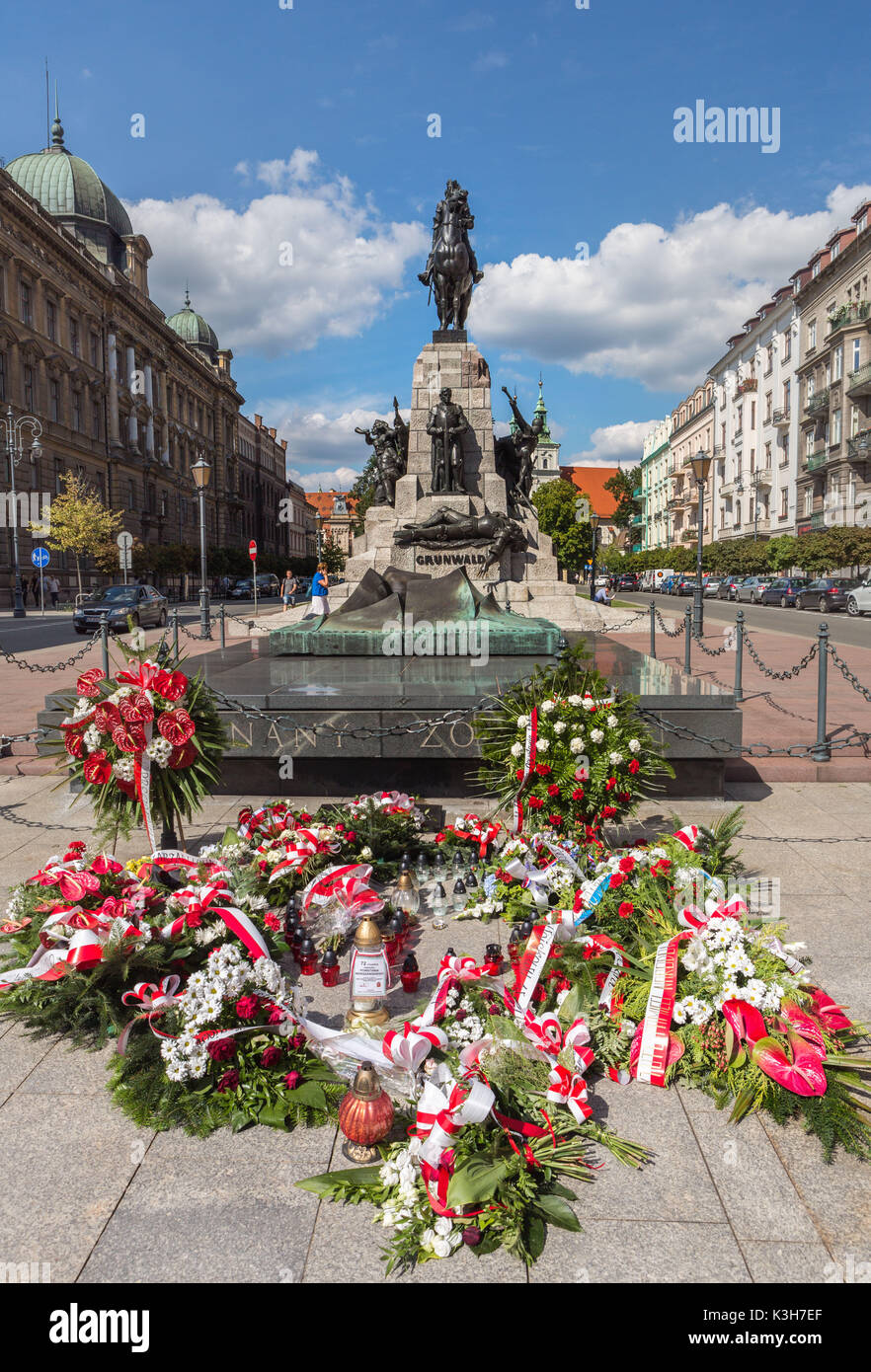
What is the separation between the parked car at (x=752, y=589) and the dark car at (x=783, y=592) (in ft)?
1.21

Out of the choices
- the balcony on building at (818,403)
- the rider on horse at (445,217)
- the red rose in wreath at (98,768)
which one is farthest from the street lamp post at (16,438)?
the balcony on building at (818,403)

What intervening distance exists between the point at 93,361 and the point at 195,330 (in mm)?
46509

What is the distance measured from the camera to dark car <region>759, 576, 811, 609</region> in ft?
129

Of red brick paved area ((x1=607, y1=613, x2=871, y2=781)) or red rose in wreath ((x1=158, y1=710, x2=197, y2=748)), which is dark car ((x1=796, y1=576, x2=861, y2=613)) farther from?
red rose in wreath ((x1=158, y1=710, x2=197, y2=748))

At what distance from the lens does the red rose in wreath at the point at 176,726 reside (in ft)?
15.0

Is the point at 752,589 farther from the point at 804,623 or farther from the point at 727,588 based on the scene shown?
the point at 804,623

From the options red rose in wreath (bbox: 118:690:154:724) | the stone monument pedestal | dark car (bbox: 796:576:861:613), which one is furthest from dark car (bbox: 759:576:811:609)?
red rose in wreath (bbox: 118:690:154:724)

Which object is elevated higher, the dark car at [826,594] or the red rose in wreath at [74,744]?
the dark car at [826,594]

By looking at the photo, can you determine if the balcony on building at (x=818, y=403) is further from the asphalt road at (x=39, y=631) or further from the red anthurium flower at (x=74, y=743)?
the red anthurium flower at (x=74, y=743)

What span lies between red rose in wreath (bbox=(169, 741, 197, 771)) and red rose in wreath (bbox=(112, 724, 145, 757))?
18cm

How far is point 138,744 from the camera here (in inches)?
180

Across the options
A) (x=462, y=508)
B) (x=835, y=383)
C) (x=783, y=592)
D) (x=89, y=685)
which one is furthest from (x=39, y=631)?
(x=835, y=383)
